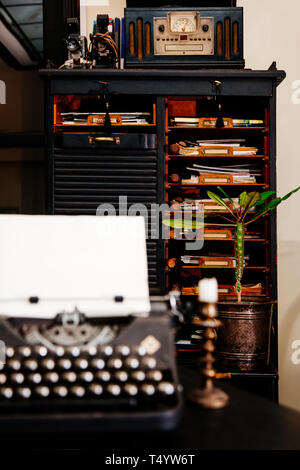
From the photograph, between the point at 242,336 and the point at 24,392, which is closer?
the point at 24,392

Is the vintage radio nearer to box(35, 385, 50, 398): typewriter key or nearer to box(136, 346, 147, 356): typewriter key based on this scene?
box(136, 346, 147, 356): typewriter key

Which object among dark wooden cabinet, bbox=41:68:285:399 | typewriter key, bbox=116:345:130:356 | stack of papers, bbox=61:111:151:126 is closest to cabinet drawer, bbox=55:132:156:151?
dark wooden cabinet, bbox=41:68:285:399

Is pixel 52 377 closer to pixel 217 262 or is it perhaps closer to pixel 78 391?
pixel 78 391

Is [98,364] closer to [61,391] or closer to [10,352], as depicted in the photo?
[61,391]

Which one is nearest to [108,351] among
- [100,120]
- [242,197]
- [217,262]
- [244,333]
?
[244,333]

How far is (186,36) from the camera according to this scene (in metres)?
2.29

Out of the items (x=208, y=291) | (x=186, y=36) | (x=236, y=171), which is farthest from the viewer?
(x=236, y=171)

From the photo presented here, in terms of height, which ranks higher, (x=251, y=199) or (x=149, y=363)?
(x=251, y=199)

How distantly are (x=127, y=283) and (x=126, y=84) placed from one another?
1.52 m

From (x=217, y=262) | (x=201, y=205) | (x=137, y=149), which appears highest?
(x=137, y=149)

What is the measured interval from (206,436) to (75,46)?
2.16 m

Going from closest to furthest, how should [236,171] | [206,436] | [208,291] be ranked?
[206,436]
[208,291]
[236,171]

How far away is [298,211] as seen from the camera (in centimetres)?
272

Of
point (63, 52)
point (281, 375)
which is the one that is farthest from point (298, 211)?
point (63, 52)
